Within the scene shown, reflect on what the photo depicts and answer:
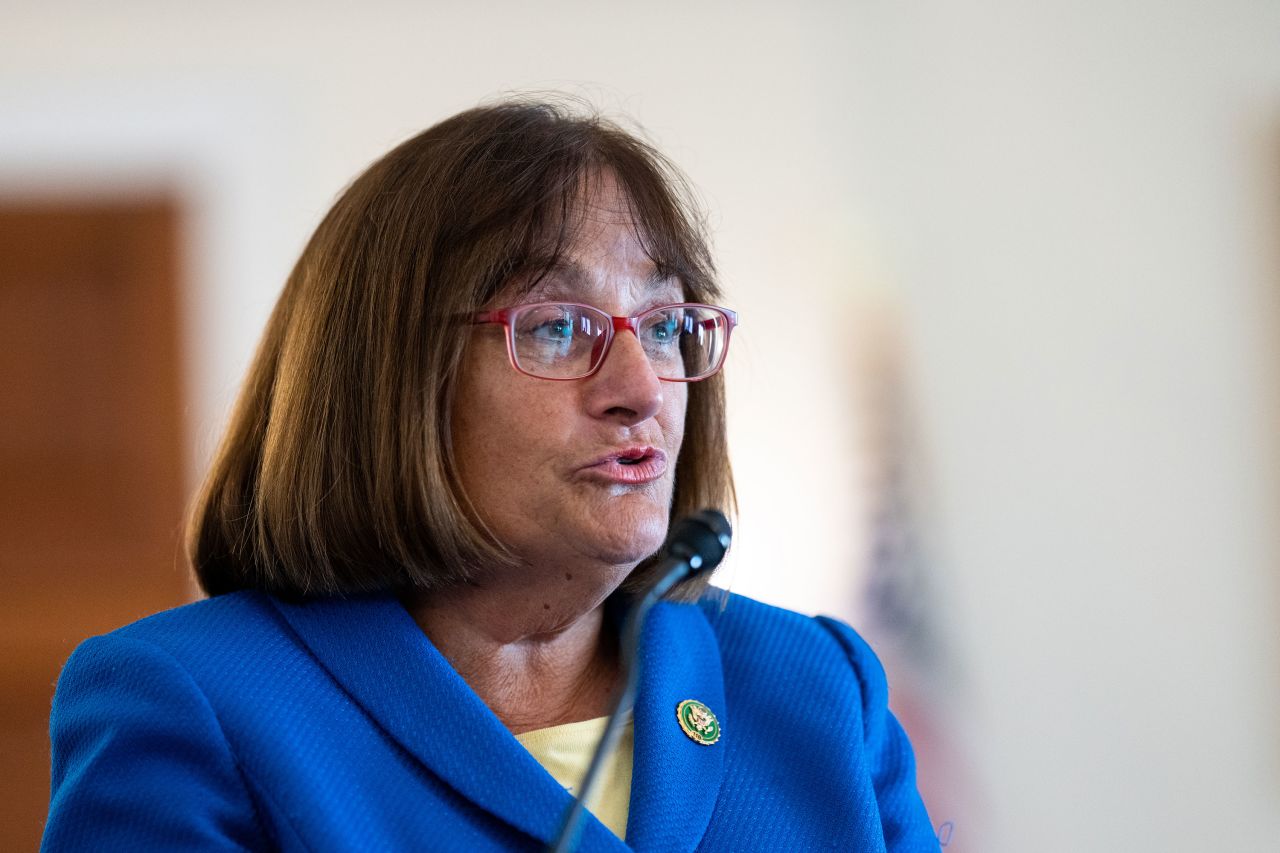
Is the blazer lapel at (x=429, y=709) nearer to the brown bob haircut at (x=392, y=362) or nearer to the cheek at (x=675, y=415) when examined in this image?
the brown bob haircut at (x=392, y=362)

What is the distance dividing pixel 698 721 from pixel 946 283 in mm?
2024

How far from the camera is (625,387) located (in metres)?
1.30

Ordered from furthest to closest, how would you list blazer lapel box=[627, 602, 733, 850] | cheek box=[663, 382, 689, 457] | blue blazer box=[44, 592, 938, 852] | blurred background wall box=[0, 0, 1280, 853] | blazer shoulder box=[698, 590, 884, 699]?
blurred background wall box=[0, 0, 1280, 853] → blazer shoulder box=[698, 590, 884, 699] → cheek box=[663, 382, 689, 457] → blazer lapel box=[627, 602, 733, 850] → blue blazer box=[44, 592, 938, 852]

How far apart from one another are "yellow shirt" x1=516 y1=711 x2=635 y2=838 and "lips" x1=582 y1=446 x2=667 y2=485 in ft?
0.83

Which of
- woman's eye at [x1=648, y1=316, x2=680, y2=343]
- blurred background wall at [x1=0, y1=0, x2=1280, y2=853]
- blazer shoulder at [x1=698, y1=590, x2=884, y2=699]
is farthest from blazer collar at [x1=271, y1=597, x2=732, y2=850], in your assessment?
blurred background wall at [x1=0, y1=0, x2=1280, y2=853]

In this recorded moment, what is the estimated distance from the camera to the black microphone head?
1.02 m

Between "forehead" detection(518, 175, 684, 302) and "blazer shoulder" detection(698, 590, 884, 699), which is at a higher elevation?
"forehead" detection(518, 175, 684, 302)

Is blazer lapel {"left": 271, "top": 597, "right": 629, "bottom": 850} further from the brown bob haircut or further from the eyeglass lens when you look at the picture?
the eyeglass lens

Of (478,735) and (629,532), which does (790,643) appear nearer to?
(629,532)

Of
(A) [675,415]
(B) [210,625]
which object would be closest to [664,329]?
(A) [675,415]

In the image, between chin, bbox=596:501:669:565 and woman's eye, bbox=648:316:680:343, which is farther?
woman's eye, bbox=648:316:680:343

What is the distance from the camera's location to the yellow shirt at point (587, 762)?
1310mm

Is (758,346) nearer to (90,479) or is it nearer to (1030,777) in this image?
(1030,777)

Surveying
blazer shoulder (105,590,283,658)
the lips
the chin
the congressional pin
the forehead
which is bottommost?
the congressional pin
